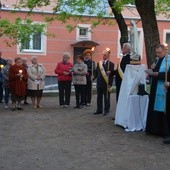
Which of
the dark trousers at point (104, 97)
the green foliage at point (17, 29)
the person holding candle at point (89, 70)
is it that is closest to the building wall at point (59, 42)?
the green foliage at point (17, 29)

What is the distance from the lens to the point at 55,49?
30859mm

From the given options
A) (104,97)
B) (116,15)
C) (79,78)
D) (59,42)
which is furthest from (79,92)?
(59,42)

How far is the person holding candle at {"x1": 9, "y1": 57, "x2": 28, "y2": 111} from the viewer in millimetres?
15211

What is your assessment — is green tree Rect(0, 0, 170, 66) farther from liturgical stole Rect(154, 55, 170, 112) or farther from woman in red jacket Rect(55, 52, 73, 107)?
liturgical stole Rect(154, 55, 170, 112)

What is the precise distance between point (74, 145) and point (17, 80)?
20.9 feet

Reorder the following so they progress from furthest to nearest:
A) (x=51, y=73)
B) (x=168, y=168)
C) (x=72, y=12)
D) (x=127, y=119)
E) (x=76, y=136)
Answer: (x=51, y=73), (x=72, y=12), (x=127, y=119), (x=76, y=136), (x=168, y=168)

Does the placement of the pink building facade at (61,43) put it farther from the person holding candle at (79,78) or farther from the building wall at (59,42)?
the person holding candle at (79,78)

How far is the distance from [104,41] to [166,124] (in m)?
22.4

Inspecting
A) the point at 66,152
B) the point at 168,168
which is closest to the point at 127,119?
the point at 66,152

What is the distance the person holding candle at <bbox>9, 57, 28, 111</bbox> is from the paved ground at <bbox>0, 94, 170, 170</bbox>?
165cm

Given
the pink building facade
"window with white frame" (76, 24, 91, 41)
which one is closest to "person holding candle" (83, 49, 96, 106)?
the pink building facade

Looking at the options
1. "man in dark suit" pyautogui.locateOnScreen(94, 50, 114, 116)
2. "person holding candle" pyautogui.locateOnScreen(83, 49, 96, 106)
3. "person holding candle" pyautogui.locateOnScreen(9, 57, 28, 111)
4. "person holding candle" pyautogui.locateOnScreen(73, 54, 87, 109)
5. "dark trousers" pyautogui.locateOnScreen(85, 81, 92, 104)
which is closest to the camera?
"man in dark suit" pyautogui.locateOnScreen(94, 50, 114, 116)

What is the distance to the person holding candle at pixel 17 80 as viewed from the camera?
15.2 meters

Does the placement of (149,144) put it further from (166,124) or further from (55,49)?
(55,49)
